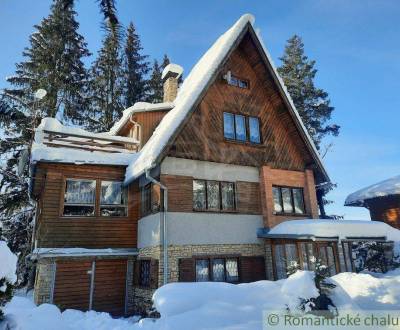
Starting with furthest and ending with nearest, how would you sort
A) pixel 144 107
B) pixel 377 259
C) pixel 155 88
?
pixel 155 88 < pixel 377 259 < pixel 144 107

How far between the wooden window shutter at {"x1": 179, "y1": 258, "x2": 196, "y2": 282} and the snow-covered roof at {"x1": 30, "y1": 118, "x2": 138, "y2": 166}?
511 cm

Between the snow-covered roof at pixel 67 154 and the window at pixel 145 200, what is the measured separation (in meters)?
1.46

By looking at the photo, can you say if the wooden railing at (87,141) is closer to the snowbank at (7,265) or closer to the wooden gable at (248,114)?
the wooden gable at (248,114)

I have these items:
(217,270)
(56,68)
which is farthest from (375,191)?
(56,68)

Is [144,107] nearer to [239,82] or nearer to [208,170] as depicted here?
[239,82]

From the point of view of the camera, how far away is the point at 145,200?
13.5 m

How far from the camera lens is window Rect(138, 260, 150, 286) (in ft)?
40.3

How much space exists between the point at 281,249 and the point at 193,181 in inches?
201

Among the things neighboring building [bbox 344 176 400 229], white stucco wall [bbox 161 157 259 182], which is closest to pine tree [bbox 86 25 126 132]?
white stucco wall [bbox 161 157 259 182]

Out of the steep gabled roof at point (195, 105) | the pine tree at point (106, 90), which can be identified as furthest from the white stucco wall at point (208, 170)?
the pine tree at point (106, 90)

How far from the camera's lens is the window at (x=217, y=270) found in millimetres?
11898

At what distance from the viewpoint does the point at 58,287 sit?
11.7m

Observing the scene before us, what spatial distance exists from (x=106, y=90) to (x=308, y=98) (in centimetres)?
1881

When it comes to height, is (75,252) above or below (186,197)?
below
